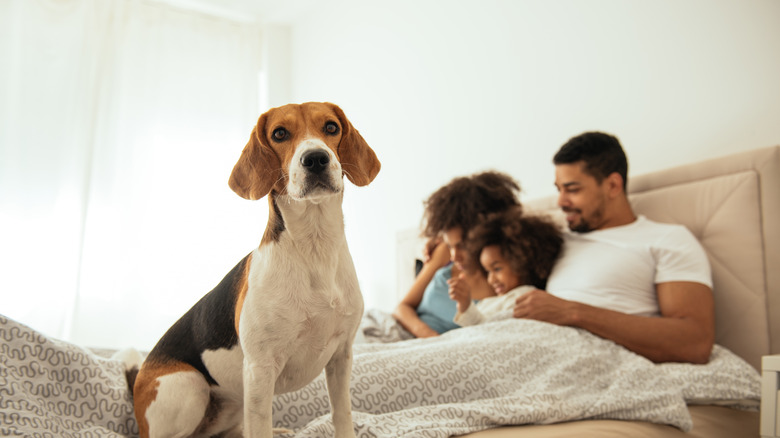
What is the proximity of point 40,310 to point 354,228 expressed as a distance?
2304 mm

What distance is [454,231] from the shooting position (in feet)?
7.57

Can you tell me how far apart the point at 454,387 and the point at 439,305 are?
3.34 feet

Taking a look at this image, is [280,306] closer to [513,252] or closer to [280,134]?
[280,134]

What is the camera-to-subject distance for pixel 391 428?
3.21 feet

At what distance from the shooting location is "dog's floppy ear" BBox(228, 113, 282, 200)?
3.06 feet

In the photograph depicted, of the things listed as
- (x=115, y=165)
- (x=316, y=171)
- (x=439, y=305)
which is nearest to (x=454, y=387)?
(x=316, y=171)

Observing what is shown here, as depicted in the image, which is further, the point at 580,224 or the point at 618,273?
the point at 580,224

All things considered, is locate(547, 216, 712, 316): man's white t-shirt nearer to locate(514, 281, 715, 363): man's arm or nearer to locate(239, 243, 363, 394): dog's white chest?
locate(514, 281, 715, 363): man's arm

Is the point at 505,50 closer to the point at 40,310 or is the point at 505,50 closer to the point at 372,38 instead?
the point at 372,38

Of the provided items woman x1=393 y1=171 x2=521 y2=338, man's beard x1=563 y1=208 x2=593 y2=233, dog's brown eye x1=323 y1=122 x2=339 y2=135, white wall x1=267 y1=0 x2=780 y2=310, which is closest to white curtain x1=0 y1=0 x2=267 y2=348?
white wall x1=267 y1=0 x2=780 y2=310

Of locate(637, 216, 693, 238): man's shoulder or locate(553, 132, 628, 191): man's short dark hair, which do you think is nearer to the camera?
locate(637, 216, 693, 238): man's shoulder

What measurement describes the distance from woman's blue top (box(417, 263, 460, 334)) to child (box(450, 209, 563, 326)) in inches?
5.7

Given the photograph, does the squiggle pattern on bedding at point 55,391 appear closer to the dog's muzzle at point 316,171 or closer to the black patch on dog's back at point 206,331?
the black patch on dog's back at point 206,331

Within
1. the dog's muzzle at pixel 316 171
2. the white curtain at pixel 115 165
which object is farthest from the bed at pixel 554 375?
the white curtain at pixel 115 165
